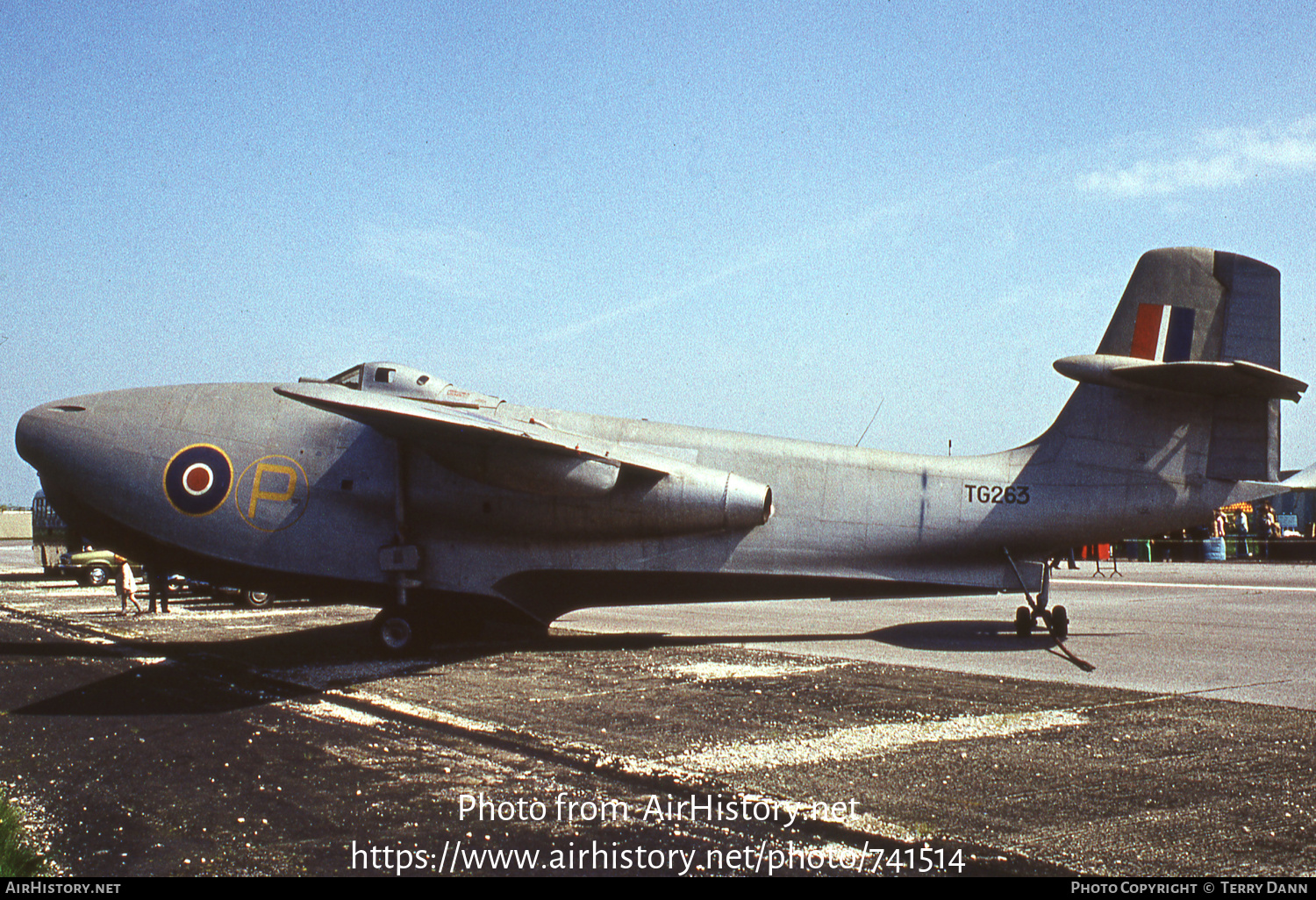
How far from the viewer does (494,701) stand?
9.48 meters

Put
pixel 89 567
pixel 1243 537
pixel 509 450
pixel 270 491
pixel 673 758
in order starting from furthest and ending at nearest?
pixel 1243 537
pixel 89 567
pixel 270 491
pixel 509 450
pixel 673 758

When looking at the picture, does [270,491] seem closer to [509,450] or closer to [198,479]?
[198,479]

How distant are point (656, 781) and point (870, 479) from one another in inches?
321

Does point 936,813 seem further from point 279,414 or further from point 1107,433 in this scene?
point 279,414

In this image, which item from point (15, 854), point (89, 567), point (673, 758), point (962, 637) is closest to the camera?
point (15, 854)

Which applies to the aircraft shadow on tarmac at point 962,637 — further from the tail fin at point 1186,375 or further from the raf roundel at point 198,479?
the raf roundel at point 198,479

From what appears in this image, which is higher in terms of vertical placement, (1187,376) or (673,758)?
(1187,376)

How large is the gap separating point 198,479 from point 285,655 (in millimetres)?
2776

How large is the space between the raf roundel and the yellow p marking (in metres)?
0.35

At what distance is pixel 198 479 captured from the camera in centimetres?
1301

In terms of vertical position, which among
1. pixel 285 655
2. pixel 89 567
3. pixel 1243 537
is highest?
pixel 1243 537

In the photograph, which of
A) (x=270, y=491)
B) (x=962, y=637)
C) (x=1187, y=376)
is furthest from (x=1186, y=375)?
(x=270, y=491)

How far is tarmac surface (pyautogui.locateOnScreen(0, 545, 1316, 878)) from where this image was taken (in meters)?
4.99
